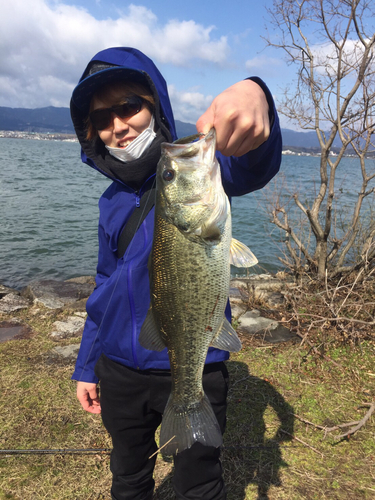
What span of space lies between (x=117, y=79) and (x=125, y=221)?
0.90 metres

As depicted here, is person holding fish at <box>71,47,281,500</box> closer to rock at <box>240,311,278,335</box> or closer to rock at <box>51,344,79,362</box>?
rock at <box>51,344,79,362</box>

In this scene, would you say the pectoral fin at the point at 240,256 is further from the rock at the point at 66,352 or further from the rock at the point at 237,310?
the rock at the point at 237,310

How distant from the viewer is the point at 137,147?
7.51ft

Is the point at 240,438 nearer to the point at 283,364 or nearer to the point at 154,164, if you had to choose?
the point at 283,364

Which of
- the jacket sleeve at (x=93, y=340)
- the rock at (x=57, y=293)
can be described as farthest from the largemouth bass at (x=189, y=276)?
the rock at (x=57, y=293)

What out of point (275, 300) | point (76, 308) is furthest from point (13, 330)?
point (275, 300)

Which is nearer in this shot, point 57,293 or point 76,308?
point 76,308

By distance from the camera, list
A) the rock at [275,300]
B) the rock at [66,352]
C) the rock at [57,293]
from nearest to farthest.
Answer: the rock at [66,352]
the rock at [275,300]
the rock at [57,293]

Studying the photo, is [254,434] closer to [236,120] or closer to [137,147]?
Answer: [137,147]

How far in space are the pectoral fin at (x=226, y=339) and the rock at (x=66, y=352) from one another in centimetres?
374

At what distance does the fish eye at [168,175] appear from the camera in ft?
5.51

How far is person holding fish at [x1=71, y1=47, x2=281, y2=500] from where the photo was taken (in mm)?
1650

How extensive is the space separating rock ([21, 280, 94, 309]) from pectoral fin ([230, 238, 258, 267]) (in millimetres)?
6198

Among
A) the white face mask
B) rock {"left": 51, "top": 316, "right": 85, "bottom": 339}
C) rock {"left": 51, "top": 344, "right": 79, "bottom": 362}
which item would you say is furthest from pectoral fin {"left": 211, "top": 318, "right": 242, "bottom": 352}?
rock {"left": 51, "top": 316, "right": 85, "bottom": 339}
